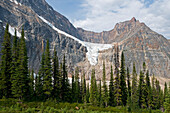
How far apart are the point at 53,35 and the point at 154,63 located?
107373mm

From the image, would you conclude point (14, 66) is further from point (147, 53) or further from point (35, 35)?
point (147, 53)

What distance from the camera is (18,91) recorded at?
2731 cm

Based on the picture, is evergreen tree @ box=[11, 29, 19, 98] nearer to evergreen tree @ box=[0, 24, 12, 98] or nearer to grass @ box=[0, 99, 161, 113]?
evergreen tree @ box=[0, 24, 12, 98]

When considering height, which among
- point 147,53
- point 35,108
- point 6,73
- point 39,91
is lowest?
point 35,108

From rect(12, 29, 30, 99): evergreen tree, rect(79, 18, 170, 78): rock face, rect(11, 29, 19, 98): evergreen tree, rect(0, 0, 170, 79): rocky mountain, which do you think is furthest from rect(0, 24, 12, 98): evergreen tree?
rect(79, 18, 170, 78): rock face

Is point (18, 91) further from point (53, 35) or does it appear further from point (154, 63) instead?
point (154, 63)

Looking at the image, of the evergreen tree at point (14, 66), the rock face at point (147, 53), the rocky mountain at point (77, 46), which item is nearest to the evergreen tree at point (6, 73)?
the evergreen tree at point (14, 66)

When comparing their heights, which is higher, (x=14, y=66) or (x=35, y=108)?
(x=14, y=66)

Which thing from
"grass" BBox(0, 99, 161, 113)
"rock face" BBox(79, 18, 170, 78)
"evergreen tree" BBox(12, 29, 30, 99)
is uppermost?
"rock face" BBox(79, 18, 170, 78)

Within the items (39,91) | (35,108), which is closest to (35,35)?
(39,91)

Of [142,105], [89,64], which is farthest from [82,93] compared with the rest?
[89,64]

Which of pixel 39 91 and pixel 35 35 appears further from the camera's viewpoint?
pixel 35 35

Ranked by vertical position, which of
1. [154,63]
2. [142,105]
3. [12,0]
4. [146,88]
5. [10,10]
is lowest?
[142,105]

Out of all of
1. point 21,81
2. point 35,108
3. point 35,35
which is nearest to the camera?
point 35,108
